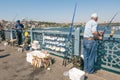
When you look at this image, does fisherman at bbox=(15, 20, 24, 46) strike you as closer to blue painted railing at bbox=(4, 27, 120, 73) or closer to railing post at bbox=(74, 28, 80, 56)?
blue painted railing at bbox=(4, 27, 120, 73)

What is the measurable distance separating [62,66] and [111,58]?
1954mm

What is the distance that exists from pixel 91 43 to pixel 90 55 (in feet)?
1.37

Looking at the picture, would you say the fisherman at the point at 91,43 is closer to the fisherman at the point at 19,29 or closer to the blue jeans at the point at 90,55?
the blue jeans at the point at 90,55

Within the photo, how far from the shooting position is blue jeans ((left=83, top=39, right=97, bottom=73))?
200 inches

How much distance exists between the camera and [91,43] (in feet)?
16.6

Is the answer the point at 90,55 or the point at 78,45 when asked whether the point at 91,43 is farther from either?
the point at 78,45

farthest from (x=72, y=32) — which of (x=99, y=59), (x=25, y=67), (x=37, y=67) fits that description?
(x=25, y=67)

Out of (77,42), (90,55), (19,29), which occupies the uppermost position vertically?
(19,29)

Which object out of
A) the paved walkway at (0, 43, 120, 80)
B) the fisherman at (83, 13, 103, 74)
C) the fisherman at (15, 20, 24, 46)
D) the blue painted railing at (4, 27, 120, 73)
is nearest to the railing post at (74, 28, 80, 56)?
the blue painted railing at (4, 27, 120, 73)

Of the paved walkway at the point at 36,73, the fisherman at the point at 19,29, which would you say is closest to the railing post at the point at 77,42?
the paved walkway at the point at 36,73

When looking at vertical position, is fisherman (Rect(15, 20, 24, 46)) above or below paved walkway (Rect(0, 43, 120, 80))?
above

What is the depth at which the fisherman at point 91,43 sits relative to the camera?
482cm

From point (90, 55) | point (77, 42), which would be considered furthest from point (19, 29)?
point (90, 55)

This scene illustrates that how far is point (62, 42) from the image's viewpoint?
7.20 metres
